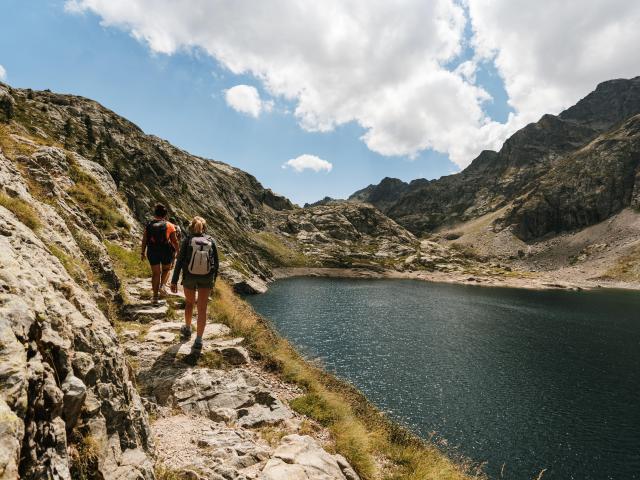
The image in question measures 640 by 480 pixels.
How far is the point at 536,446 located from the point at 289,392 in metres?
24.8

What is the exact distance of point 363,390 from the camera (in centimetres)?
3462

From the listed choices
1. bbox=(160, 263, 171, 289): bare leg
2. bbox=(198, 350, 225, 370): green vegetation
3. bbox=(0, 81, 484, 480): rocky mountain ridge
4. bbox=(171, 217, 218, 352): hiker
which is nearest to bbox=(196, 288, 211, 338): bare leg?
bbox=(171, 217, 218, 352): hiker

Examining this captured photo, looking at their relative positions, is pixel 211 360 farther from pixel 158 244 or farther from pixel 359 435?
pixel 158 244

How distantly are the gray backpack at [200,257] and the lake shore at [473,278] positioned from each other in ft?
433

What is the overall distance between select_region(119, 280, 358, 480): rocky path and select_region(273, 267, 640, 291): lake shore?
129757mm

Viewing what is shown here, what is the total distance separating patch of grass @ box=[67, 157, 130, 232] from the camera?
23.0m

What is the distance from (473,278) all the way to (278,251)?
304 ft

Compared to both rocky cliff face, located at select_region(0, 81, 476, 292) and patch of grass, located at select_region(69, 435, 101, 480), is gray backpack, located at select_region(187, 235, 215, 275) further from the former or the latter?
patch of grass, located at select_region(69, 435, 101, 480)

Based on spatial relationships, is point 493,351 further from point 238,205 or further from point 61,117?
point 238,205

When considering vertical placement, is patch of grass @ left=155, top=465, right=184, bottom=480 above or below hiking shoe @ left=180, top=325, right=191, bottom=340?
below

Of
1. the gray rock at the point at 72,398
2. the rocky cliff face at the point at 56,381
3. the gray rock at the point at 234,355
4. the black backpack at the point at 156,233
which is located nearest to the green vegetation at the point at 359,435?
the gray rock at the point at 234,355

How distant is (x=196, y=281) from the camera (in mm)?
11953

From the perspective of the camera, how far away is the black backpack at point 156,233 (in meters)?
15.6

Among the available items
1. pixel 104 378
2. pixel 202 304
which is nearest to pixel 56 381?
pixel 104 378
